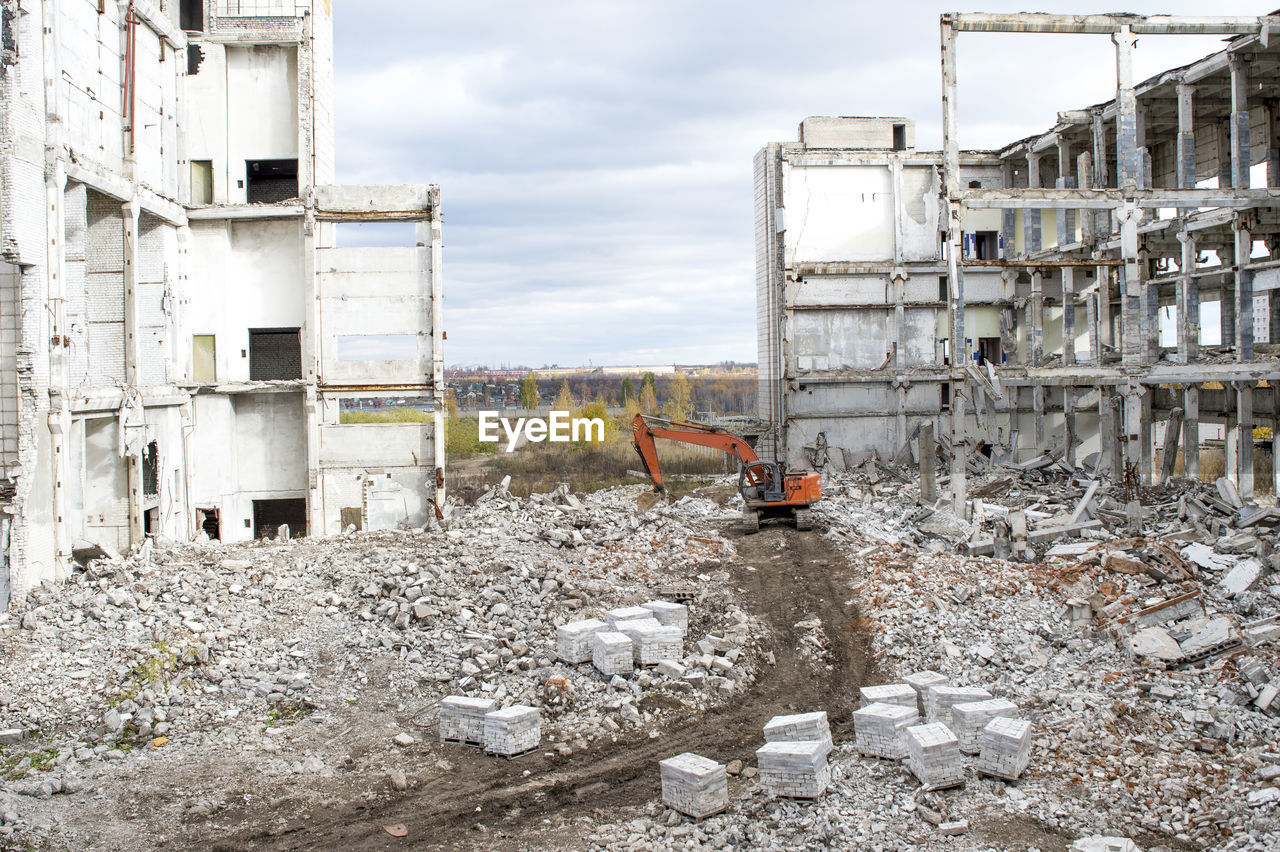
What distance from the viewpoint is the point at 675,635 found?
11492 millimetres

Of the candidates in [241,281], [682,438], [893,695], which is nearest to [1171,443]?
[682,438]

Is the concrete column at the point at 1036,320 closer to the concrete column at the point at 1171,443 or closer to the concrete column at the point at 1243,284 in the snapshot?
the concrete column at the point at 1171,443

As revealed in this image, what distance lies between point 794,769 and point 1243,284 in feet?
56.5

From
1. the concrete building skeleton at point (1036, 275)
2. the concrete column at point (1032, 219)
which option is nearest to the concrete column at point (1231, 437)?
the concrete building skeleton at point (1036, 275)

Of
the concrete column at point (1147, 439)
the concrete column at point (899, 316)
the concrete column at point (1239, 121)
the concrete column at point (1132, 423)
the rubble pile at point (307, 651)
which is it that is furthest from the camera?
the concrete column at point (899, 316)

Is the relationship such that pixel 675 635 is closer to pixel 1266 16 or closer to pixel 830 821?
pixel 830 821

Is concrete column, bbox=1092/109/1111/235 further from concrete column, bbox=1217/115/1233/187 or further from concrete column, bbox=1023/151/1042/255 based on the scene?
concrete column, bbox=1023/151/1042/255

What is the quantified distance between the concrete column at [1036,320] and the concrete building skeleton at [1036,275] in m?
0.07

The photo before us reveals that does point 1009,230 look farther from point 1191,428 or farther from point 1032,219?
point 1191,428

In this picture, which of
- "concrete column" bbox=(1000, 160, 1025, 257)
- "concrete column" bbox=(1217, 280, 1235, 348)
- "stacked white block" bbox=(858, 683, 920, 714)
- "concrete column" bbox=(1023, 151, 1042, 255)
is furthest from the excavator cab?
"concrete column" bbox=(1000, 160, 1025, 257)

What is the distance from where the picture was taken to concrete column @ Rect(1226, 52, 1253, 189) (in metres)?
18.5

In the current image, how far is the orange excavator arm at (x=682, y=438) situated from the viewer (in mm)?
19500

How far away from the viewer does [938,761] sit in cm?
844

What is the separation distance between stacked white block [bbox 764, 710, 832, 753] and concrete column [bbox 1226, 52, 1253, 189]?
15.8 m
